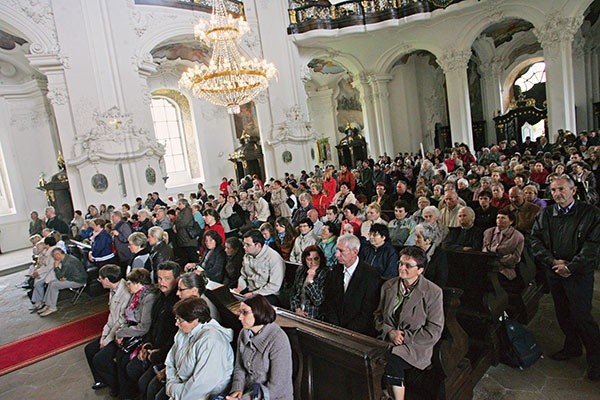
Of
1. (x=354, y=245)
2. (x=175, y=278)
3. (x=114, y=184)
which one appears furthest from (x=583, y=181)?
(x=114, y=184)

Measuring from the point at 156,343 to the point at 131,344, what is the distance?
0.36 m

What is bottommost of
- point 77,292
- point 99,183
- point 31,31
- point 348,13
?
point 77,292

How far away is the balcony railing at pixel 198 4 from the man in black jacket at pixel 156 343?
1079cm

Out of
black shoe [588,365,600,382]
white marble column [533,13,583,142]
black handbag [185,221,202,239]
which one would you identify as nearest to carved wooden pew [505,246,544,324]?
black shoe [588,365,600,382]

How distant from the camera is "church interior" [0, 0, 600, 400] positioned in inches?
407

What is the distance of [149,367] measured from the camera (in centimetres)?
332

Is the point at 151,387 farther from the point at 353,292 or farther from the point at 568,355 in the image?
the point at 568,355

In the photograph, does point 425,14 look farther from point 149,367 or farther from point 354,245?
point 149,367

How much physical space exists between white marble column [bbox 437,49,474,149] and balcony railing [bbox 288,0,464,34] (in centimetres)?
189

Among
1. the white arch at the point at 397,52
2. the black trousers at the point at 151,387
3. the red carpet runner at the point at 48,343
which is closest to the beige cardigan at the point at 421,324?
the black trousers at the point at 151,387

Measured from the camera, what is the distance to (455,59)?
45.9 feet

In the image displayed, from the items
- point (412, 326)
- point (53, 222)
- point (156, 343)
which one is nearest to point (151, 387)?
point (156, 343)

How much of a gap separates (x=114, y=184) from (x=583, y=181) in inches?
414

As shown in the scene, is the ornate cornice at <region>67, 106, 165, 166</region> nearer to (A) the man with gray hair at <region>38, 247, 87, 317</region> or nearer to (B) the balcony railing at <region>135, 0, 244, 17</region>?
(B) the balcony railing at <region>135, 0, 244, 17</region>
